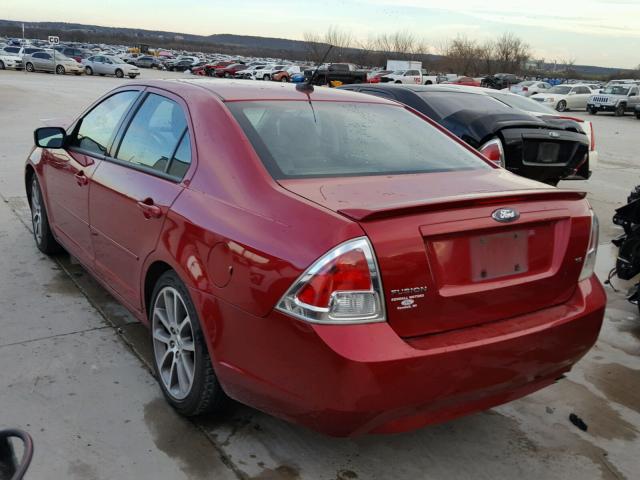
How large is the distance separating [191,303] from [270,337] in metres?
0.59

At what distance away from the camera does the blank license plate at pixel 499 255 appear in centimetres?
240

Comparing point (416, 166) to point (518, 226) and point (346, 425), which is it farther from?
point (346, 425)

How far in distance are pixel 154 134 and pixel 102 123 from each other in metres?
0.91

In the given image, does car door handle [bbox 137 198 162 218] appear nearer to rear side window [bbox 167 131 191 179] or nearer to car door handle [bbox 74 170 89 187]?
rear side window [bbox 167 131 191 179]

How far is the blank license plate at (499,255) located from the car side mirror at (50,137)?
126 inches

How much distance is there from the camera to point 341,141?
10.4 ft

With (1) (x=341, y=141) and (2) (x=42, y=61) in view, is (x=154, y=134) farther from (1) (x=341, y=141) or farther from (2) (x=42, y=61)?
(2) (x=42, y=61)

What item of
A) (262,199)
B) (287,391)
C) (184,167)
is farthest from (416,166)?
(287,391)

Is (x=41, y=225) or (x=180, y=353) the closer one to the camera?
(x=180, y=353)

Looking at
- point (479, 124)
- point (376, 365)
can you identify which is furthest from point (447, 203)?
point (479, 124)

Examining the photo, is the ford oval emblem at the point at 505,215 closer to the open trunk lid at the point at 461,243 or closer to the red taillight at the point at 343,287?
the open trunk lid at the point at 461,243

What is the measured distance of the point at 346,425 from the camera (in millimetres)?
2250

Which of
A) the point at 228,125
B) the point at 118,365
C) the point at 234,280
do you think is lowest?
the point at 118,365

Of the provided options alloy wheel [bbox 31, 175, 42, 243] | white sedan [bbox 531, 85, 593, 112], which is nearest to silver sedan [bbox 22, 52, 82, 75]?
white sedan [bbox 531, 85, 593, 112]
